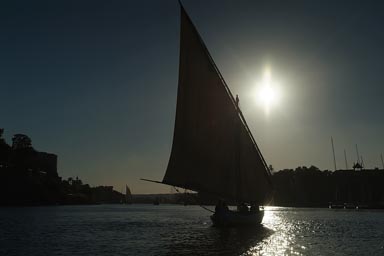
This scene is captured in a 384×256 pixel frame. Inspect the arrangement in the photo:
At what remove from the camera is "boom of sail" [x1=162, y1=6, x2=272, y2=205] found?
45.0 metres

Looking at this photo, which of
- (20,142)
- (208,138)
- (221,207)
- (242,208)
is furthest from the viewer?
(20,142)

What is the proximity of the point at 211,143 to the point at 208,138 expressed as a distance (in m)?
0.76

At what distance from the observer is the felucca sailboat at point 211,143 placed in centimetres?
4509

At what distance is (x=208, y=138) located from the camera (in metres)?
47.0

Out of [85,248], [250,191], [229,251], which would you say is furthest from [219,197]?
[85,248]

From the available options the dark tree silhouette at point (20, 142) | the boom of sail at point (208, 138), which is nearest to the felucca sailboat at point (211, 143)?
the boom of sail at point (208, 138)

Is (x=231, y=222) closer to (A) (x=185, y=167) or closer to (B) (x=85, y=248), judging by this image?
(A) (x=185, y=167)

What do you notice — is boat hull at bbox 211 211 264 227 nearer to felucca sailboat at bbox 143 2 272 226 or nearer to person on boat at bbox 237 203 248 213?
felucca sailboat at bbox 143 2 272 226

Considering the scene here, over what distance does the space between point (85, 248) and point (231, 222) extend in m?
21.0

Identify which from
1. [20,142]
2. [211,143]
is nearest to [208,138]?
[211,143]

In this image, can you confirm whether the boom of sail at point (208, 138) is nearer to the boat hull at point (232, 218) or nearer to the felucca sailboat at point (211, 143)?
the felucca sailboat at point (211, 143)

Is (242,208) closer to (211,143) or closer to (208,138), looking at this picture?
(211,143)

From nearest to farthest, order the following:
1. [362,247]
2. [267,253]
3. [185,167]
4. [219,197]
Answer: [267,253], [362,247], [185,167], [219,197]

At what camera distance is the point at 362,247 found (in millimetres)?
39719
